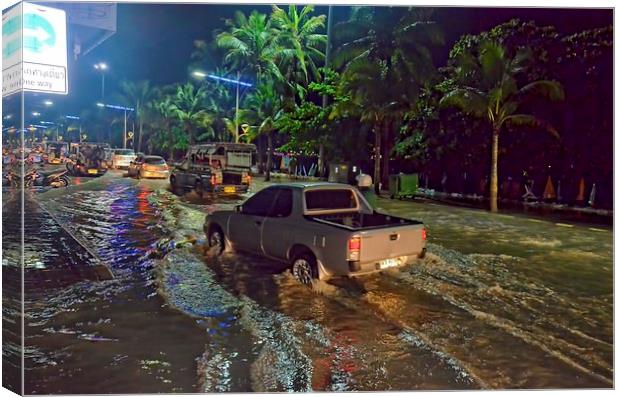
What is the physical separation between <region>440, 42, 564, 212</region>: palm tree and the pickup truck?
9635 millimetres

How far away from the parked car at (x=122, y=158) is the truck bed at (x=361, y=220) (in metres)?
5.84

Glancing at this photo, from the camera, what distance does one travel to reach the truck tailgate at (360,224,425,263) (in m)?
6.90

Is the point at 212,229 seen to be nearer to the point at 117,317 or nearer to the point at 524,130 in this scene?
the point at 117,317

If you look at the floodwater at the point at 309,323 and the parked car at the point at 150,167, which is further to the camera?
the parked car at the point at 150,167

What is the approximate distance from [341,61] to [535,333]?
7289mm

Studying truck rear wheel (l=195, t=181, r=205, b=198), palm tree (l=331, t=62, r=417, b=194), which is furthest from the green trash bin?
truck rear wheel (l=195, t=181, r=205, b=198)

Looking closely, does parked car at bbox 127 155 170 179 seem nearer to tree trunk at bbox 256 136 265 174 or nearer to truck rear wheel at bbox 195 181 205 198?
truck rear wheel at bbox 195 181 205 198

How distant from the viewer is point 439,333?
5.97 m

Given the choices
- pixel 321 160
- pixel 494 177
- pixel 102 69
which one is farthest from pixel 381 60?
pixel 494 177

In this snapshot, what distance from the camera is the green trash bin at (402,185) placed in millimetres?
16688

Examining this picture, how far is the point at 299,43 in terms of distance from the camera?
1041 centimetres

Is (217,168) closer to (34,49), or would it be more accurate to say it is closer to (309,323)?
(309,323)

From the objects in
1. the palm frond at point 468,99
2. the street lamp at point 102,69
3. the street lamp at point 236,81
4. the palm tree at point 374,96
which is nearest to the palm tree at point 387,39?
the palm tree at point 374,96

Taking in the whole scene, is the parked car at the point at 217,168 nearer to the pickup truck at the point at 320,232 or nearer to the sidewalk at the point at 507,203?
the pickup truck at the point at 320,232
